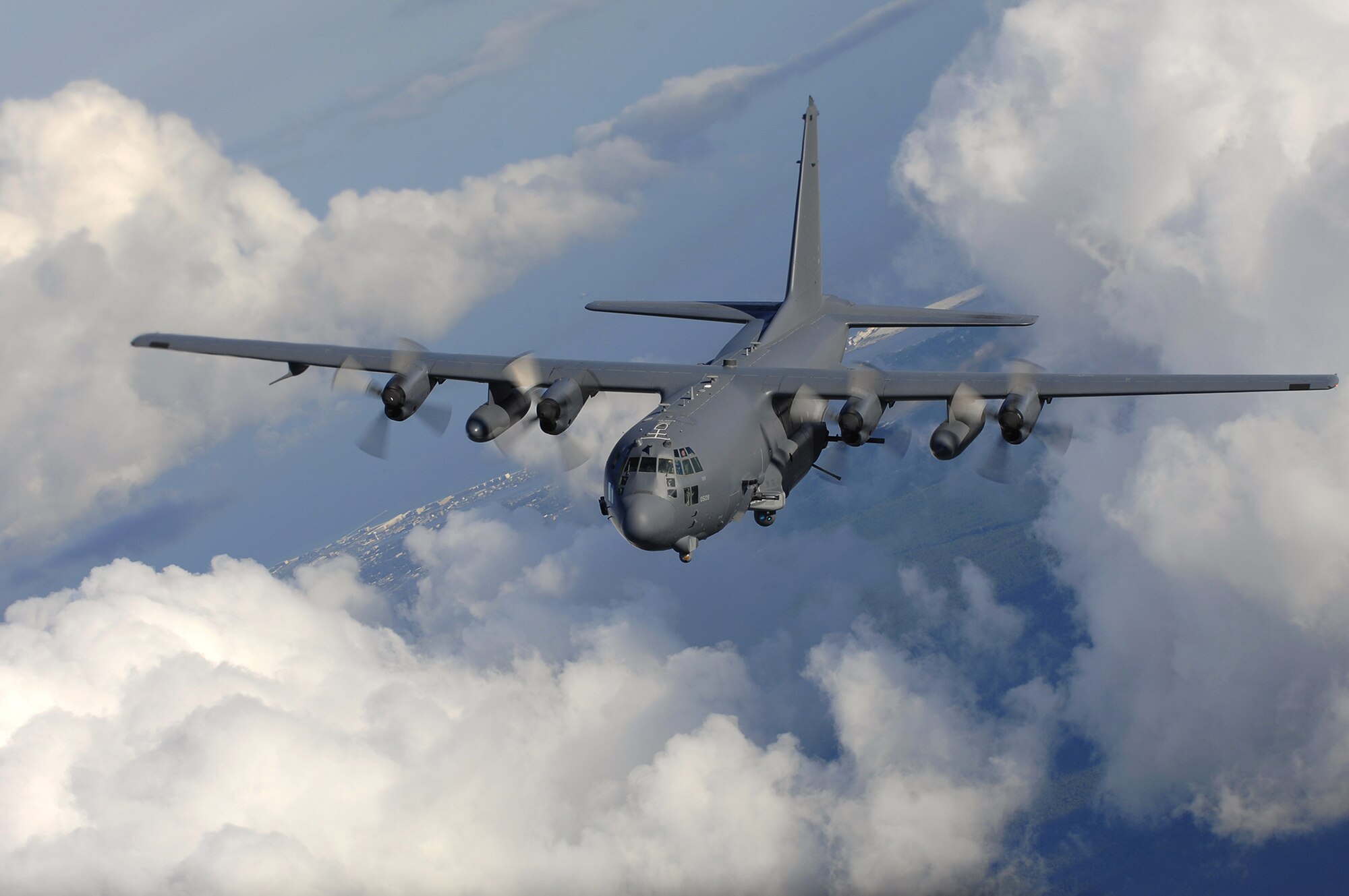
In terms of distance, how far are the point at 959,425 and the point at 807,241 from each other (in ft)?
80.8

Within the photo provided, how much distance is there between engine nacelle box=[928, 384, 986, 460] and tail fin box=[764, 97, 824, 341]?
53.5 ft

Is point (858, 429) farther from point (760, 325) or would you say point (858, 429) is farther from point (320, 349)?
point (320, 349)

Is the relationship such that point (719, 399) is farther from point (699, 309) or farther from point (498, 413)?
point (699, 309)

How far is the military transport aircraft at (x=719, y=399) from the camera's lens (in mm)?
37438

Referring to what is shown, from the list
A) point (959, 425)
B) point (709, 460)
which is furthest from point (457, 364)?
point (959, 425)

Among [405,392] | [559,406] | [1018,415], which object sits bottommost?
[1018,415]

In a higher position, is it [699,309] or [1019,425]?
[699,309]

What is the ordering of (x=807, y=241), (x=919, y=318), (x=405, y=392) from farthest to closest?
1. (x=807, y=241)
2. (x=919, y=318)
3. (x=405, y=392)

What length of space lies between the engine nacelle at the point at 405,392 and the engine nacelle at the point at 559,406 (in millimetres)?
5676

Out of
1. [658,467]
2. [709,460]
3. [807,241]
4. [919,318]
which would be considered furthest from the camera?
[807,241]

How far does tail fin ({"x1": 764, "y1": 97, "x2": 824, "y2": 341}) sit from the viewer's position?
59.1 metres

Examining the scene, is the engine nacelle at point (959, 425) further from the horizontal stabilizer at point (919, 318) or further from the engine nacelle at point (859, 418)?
the horizontal stabilizer at point (919, 318)

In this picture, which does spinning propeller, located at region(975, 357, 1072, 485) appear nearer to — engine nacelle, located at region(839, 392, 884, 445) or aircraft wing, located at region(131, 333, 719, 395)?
engine nacelle, located at region(839, 392, 884, 445)

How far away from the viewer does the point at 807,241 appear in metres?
Result: 62.8
